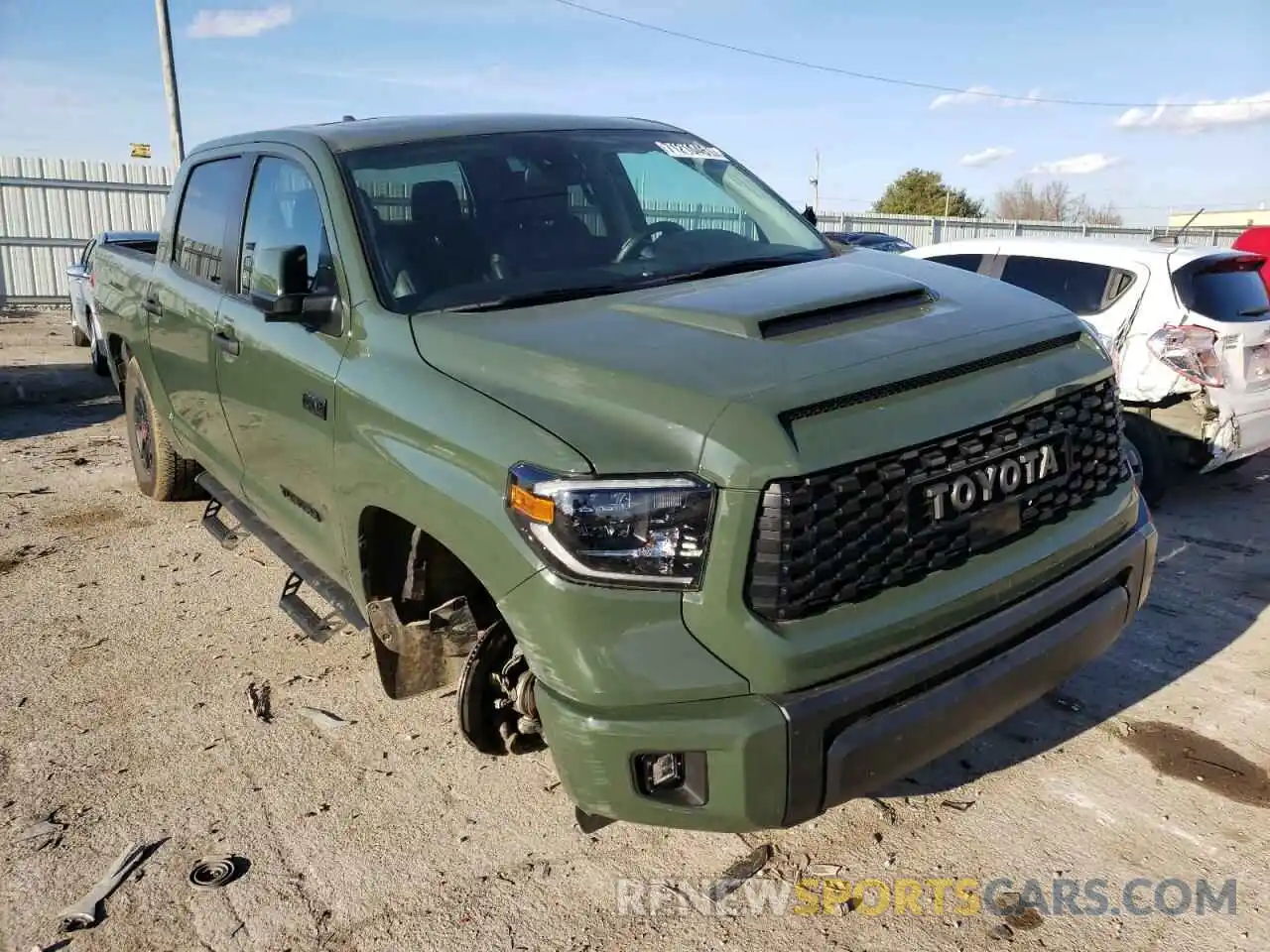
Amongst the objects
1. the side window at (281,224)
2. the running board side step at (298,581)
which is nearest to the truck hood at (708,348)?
the side window at (281,224)

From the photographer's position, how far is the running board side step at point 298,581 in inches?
128

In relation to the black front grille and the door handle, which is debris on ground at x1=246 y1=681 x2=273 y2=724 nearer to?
the door handle

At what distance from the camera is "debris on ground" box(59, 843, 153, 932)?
2.61 metres

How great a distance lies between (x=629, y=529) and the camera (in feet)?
7.00

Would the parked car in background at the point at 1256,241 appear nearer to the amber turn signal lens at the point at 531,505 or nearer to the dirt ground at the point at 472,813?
the dirt ground at the point at 472,813

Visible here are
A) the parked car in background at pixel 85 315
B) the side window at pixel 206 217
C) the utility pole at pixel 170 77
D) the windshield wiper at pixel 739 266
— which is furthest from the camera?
the utility pole at pixel 170 77

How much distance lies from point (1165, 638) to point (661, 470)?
2970 mm

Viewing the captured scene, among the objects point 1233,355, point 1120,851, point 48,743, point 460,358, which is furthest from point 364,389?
point 1233,355

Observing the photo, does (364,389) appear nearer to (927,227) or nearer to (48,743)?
(48,743)

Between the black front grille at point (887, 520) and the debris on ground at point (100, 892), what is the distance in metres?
1.95

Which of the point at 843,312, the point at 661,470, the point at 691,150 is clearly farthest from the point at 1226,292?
the point at 661,470

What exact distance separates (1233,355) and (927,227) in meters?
24.5

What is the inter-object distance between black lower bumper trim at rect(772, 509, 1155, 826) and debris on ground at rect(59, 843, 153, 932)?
1.86 meters

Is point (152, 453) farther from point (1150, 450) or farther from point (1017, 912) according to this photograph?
point (1150, 450)
